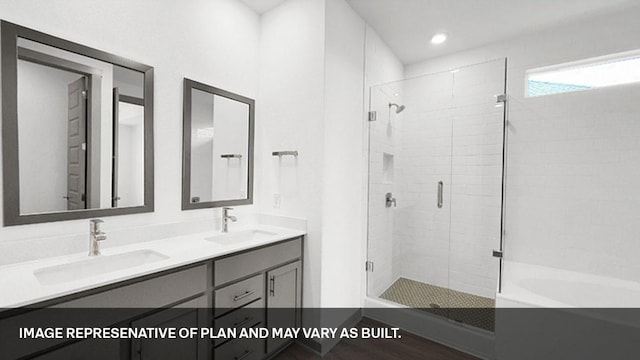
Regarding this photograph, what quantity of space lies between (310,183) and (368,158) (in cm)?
82

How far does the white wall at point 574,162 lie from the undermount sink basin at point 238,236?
7.56 ft

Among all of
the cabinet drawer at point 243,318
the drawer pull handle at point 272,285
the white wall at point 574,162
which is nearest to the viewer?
the cabinet drawer at point 243,318

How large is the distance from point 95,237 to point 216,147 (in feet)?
3.33

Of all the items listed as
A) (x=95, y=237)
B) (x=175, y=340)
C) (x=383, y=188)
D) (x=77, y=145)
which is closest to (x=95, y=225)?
(x=95, y=237)

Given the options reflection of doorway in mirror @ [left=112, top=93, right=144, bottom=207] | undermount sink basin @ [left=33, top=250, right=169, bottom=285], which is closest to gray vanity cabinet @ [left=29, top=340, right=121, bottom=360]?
undermount sink basin @ [left=33, top=250, right=169, bottom=285]

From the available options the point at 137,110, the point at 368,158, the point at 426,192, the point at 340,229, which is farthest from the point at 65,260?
the point at 426,192

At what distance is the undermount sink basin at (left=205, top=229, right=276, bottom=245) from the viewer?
2.00 m

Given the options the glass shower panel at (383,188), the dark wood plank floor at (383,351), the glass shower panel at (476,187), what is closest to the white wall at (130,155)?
the dark wood plank floor at (383,351)

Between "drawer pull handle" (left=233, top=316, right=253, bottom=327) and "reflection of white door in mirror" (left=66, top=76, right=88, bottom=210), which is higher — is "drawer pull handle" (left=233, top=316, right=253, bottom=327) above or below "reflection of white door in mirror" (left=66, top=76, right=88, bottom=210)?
below

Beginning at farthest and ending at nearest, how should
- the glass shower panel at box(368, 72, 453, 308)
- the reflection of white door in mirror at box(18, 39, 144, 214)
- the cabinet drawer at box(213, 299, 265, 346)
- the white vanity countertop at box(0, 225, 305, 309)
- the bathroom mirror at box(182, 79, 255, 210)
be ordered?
the glass shower panel at box(368, 72, 453, 308) < the bathroom mirror at box(182, 79, 255, 210) < the cabinet drawer at box(213, 299, 265, 346) < the reflection of white door in mirror at box(18, 39, 144, 214) < the white vanity countertop at box(0, 225, 305, 309)

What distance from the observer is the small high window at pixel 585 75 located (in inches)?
94.3

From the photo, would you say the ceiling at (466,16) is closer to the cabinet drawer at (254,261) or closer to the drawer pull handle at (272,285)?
the cabinet drawer at (254,261)

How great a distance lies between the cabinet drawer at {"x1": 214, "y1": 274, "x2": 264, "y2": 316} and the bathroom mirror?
0.73m

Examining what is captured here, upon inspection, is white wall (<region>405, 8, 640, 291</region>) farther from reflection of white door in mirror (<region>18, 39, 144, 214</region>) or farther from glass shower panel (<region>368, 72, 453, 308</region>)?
reflection of white door in mirror (<region>18, 39, 144, 214</region>)
